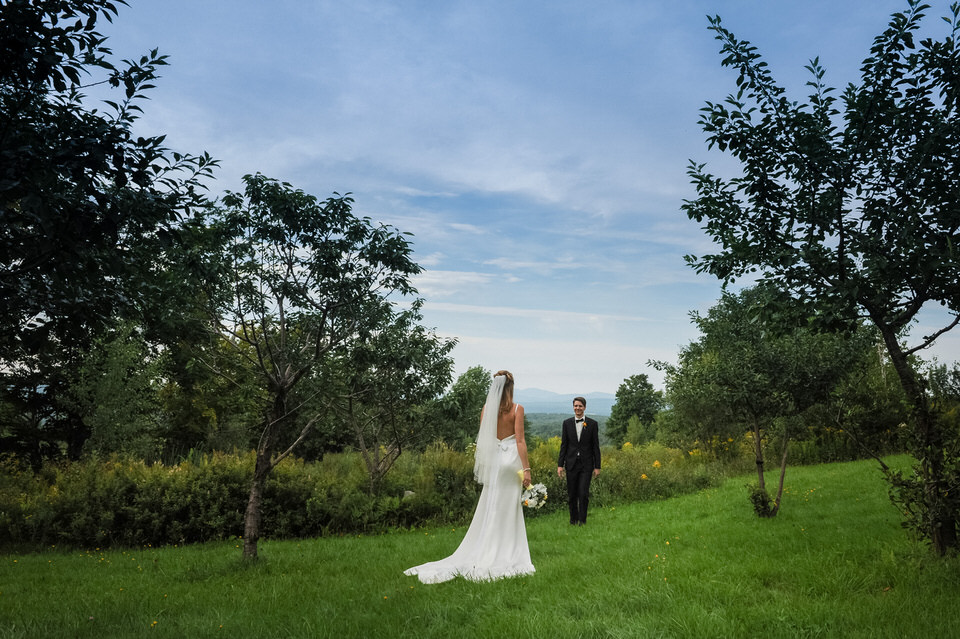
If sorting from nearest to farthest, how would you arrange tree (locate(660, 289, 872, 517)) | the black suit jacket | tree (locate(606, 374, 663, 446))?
tree (locate(660, 289, 872, 517)) → the black suit jacket → tree (locate(606, 374, 663, 446))

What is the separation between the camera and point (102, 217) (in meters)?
4.17

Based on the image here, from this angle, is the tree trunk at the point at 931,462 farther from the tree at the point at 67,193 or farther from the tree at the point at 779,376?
the tree at the point at 67,193

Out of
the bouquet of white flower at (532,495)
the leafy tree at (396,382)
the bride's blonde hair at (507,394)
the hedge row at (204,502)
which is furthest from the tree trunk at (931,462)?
the hedge row at (204,502)

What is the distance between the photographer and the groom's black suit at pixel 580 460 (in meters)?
12.3

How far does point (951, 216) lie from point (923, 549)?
3.87 meters

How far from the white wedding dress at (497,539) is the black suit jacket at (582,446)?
3.93m

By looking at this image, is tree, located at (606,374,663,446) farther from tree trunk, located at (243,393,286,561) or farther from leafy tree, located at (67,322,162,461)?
tree trunk, located at (243,393,286,561)

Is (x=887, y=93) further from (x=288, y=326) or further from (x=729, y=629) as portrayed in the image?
(x=288, y=326)

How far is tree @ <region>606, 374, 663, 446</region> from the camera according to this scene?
60.0 meters

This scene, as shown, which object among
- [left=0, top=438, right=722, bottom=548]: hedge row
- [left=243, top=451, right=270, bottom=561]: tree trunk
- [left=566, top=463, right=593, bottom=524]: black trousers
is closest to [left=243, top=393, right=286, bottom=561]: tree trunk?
[left=243, top=451, right=270, bottom=561]: tree trunk

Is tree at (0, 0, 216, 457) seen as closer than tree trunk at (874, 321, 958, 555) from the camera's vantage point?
Yes

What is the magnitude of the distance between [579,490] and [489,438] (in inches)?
179

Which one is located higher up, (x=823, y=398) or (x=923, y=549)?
(x=823, y=398)

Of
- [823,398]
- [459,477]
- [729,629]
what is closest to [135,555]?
[459,477]
